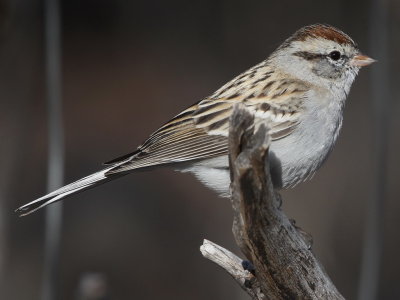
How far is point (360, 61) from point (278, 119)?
1.21 feet

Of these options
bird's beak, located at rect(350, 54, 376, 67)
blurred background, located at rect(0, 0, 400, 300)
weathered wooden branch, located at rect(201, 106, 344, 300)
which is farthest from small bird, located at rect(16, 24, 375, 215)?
blurred background, located at rect(0, 0, 400, 300)

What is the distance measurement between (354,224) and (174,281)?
3.09ft

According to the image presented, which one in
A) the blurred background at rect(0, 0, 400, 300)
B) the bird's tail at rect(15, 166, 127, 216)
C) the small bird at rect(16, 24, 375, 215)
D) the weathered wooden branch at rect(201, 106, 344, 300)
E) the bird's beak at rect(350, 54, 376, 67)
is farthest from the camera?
the blurred background at rect(0, 0, 400, 300)

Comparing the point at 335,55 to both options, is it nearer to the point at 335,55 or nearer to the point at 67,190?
the point at 335,55

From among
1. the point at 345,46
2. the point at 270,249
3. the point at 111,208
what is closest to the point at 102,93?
the point at 111,208

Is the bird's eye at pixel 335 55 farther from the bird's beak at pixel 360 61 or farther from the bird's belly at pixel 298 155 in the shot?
the bird's belly at pixel 298 155

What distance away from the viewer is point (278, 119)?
9.09 feet

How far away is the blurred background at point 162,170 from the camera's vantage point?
14.9 feet

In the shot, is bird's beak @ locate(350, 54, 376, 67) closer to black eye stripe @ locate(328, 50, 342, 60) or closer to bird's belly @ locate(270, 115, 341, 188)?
black eye stripe @ locate(328, 50, 342, 60)

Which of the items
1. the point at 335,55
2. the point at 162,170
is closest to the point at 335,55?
the point at 335,55

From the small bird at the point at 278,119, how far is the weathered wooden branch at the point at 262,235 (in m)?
0.47

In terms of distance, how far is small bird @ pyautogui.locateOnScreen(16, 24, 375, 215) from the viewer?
8.92 feet

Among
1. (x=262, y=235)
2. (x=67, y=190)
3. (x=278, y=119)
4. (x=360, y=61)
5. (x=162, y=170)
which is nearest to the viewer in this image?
(x=262, y=235)

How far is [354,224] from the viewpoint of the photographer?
471 cm
